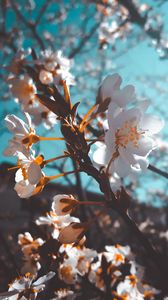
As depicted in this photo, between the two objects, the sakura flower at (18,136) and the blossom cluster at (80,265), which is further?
the blossom cluster at (80,265)

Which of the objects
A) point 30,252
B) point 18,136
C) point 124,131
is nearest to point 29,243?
point 30,252

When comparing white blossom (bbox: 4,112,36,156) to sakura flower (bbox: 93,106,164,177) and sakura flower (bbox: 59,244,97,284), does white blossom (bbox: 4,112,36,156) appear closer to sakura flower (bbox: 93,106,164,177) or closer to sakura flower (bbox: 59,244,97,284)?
sakura flower (bbox: 93,106,164,177)

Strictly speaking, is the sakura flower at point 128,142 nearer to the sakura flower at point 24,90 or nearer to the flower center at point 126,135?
the flower center at point 126,135

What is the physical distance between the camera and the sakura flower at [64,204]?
873mm

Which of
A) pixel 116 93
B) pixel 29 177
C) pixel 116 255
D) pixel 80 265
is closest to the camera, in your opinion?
pixel 29 177

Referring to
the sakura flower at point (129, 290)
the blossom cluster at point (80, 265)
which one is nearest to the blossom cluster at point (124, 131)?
the blossom cluster at point (80, 265)

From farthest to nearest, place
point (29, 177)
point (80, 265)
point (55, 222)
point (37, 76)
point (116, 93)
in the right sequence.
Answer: point (37, 76)
point (80, 265)
point (55, 222)
point (116, 93)
point (29, 177)

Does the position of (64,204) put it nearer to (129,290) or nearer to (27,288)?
(27,288)

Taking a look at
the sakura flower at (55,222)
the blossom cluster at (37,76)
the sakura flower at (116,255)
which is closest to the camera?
the sakura flower at (55,222)

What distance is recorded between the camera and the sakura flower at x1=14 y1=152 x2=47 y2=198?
797 mm

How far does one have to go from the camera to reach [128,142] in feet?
2.89

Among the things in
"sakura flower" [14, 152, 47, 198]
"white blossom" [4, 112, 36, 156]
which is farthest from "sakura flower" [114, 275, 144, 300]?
"white blossom" [4, 112, 36, 156]

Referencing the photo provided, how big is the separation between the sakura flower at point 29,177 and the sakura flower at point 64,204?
7cm

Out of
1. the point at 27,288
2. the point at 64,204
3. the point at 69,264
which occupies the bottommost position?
the point at 69,264
